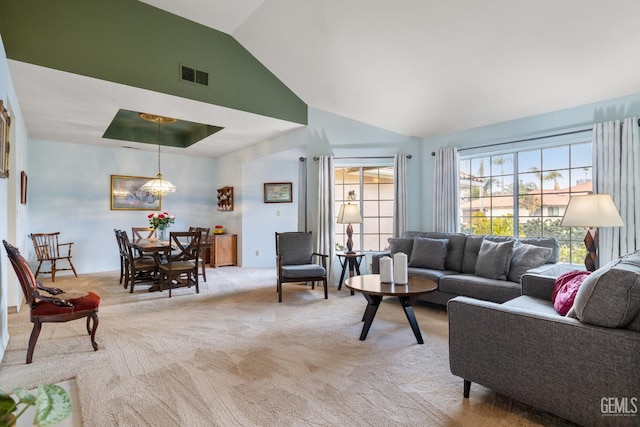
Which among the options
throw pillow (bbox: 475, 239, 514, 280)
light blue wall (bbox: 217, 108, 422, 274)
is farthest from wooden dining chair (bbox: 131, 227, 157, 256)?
throw pillow (bbox: 475, 239, 514, 280)

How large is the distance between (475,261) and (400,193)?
5.14ft

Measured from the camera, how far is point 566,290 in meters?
2.44

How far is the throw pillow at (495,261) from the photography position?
12.4 ft

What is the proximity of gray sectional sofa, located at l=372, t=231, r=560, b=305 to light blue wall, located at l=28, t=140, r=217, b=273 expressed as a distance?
523 centimetres

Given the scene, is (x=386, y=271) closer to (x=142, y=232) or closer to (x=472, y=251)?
(x=472, y=251)

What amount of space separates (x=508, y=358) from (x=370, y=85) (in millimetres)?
3503

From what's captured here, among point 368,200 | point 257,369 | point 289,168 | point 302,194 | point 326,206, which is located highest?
point 289,168

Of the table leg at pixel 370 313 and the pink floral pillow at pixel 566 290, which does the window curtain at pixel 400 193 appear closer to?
the table leg at pixel 370 313

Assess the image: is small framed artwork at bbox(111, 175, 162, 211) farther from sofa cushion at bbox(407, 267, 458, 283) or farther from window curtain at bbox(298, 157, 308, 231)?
sofa cushion at bbox(407, 267, 458, 283)

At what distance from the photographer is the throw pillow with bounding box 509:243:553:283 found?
3.65 m

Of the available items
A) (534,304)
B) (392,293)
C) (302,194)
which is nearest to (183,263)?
(302,194)

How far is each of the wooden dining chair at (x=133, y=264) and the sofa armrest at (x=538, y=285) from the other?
463cm

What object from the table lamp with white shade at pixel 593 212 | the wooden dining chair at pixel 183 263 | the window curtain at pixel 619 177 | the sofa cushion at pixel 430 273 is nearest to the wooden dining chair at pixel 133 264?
the wooden dining chair at pixel 183 263

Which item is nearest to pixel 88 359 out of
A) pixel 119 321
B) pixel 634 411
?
pixel 119 321
